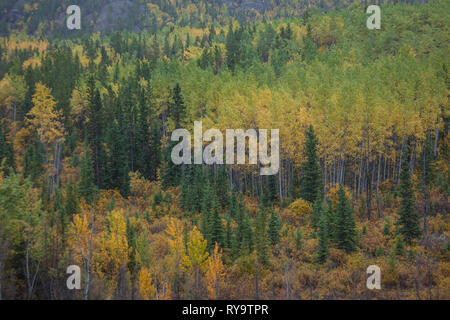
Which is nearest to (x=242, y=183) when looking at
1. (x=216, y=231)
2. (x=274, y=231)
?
(x=274, y=231)

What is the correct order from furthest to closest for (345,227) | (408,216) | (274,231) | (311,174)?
(311,174) → (274,231) → (345,227) → (408,216)

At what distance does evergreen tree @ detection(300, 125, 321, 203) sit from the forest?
0.46 ft

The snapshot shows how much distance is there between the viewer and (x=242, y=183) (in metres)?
44.7

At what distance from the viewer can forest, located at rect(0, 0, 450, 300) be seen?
20938 millimetres

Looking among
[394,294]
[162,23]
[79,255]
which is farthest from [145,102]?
[162,23]

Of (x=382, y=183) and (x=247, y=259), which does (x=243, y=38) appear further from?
(x=247, y=259)

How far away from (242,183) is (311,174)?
38.4ft

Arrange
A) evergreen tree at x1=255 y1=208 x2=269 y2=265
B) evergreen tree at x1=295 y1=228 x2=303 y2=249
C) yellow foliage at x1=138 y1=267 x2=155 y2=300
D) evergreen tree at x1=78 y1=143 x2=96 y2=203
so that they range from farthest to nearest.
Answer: evergreen tree at x1=78 y1=143 x2=96 y2=203 → evergreen tree at x1=295 y1=228 x2=303 y2=249 → evergreen tree at x1=255 y1=208 x2=269 y2=265 → yellow foliage at x1=138 y1=267 x2=155 y2=300

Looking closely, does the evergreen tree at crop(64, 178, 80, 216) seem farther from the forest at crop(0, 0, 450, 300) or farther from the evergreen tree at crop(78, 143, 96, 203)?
the evergreen tree at crop(78, 143, 96, 203)

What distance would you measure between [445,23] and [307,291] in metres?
72.5

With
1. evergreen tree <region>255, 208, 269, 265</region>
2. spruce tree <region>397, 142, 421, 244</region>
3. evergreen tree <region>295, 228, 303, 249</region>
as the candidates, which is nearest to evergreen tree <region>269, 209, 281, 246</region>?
evergreen tree <region>255, 208, 269, 265</region>

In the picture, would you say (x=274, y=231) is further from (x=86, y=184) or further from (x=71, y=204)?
(x=86, y=184)

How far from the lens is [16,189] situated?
20734 millimetres

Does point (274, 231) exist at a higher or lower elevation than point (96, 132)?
lower
